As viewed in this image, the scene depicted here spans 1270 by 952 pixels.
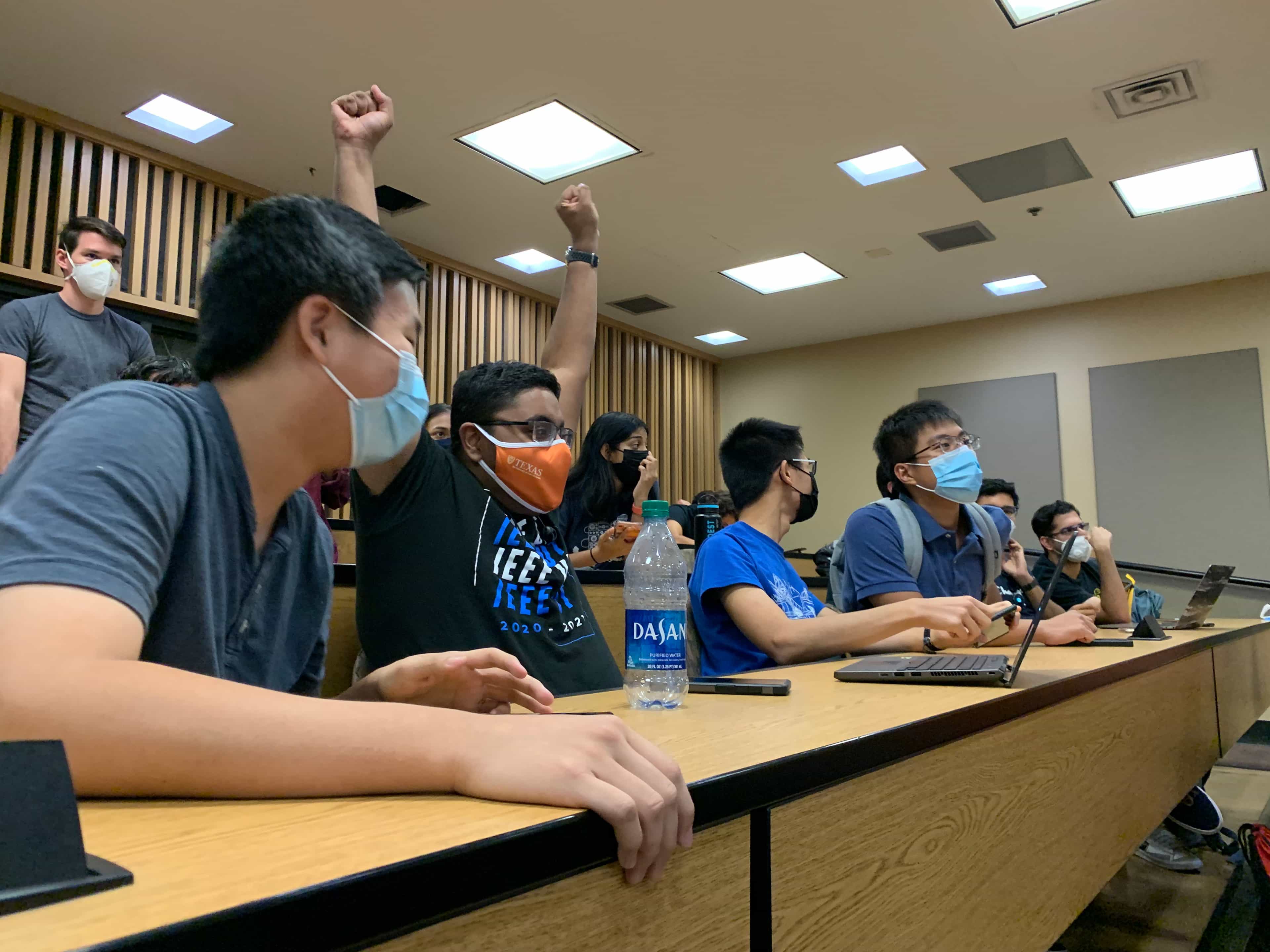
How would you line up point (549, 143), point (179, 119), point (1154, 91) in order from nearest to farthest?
point (1154, 91) → point (179, 119) → point (549, 143)

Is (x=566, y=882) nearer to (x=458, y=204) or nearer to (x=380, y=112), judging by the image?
(x=380, y=112)

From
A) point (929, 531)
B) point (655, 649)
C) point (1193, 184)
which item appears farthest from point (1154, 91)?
point (655, 649)

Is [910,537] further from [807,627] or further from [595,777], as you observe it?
[595,777]

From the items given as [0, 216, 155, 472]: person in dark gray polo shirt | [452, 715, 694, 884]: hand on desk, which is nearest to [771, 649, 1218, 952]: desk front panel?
[452, 715, 694, 884]: hand on desk

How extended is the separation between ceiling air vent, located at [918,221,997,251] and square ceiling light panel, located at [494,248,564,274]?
2.41 meters

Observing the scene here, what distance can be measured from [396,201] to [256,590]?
4598 millimetres

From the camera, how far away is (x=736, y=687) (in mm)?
1140

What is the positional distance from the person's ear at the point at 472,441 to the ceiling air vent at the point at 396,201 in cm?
367

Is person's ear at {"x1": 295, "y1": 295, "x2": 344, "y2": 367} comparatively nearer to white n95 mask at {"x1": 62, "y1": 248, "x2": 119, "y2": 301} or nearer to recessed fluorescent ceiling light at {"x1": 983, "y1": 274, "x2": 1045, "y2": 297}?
white n95 mask at {"x1": 62, "y1": 248, "x2": 119, "y2": 301}

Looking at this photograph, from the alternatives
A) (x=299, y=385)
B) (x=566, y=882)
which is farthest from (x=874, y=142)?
(x=566, y=882)

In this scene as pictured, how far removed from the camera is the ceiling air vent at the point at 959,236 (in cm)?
534

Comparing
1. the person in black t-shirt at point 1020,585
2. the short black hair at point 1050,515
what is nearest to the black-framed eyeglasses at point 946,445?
the person in black t-shirt at point 1020,585

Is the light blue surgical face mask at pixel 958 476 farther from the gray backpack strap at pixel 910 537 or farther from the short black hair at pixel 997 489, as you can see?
the short black hair at pixel 997 489

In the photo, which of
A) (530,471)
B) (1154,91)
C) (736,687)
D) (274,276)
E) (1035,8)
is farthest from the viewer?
(1154,91)
